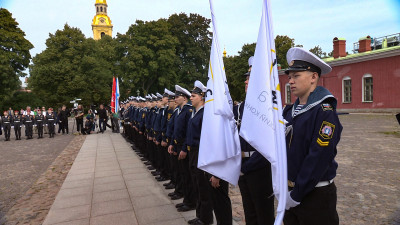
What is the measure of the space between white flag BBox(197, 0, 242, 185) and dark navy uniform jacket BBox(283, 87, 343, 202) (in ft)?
2.74

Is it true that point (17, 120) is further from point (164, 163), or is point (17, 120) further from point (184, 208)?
point (184, 208)

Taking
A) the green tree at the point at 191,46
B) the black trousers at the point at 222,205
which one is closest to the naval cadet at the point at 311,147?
the black trousers at the point at 222,205

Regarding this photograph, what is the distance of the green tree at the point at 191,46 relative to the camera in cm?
4097

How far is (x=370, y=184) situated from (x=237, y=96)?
149 ft

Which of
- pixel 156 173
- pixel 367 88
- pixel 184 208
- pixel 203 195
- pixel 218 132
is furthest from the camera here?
pixel 367 88

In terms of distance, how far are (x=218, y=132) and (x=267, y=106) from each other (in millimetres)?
992

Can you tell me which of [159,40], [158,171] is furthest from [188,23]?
[158,171]

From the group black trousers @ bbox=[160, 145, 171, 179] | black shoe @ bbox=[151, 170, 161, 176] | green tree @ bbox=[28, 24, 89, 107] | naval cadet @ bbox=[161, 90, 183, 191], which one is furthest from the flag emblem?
green tree @ bbox=[28, 24, 89, 107]

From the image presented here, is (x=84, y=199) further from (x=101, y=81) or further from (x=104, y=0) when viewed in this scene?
Result: (x=104, y=0)

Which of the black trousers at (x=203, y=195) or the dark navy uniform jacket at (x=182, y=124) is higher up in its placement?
the dark navy uniform jacket at (x=182, y=124)

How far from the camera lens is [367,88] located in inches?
1123

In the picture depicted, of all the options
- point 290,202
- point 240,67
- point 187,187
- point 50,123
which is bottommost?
point 187,187

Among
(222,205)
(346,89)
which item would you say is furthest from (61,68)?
(222,205)

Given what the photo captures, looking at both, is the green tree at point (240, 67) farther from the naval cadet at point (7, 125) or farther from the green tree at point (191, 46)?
the naval cadet at point (7, 125)
